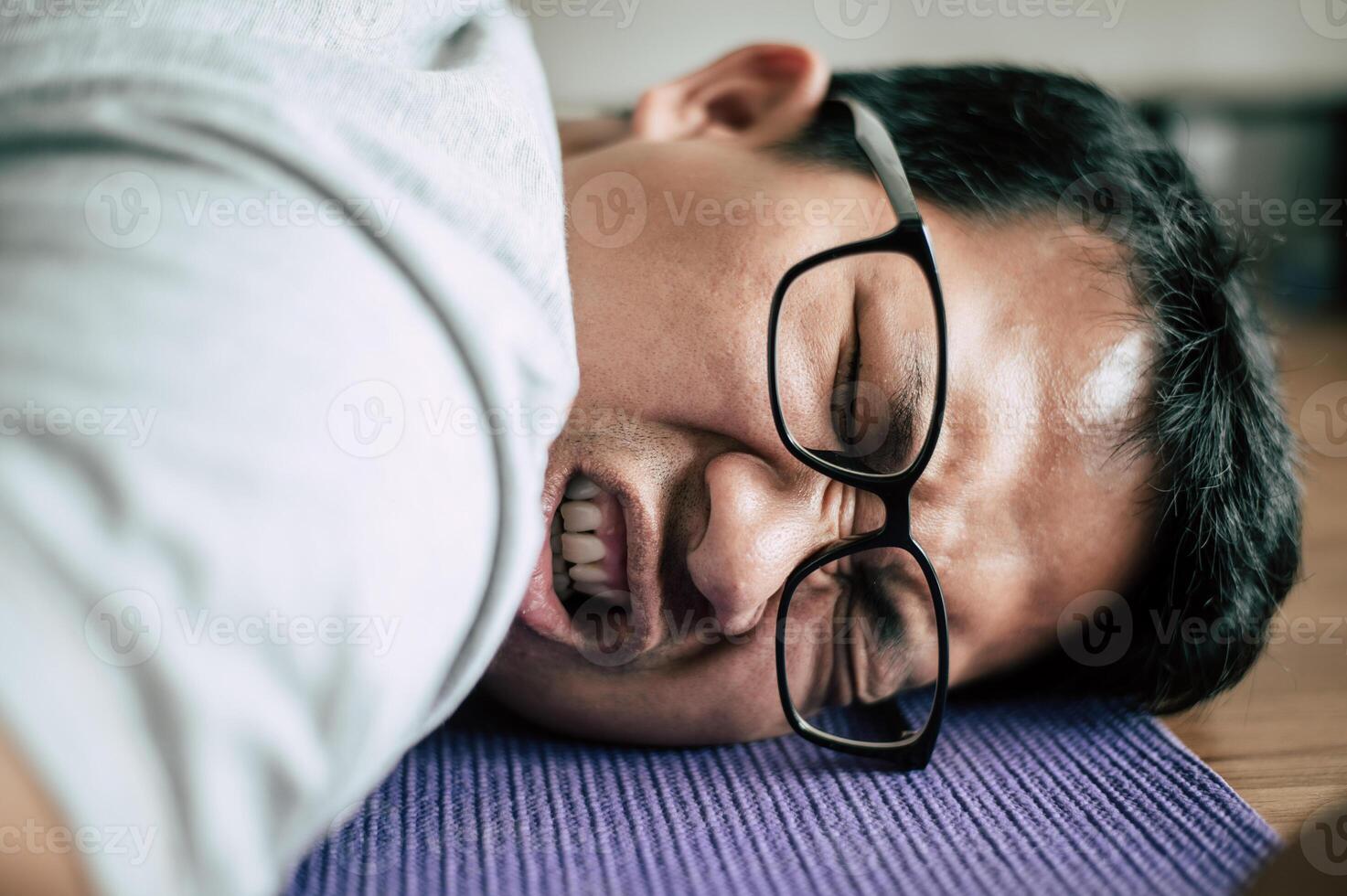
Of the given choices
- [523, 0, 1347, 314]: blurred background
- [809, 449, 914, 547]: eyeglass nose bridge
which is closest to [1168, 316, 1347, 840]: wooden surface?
[809, 449, 914, 547]: eyeglass nose bridge

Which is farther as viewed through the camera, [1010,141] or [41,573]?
[1010,141]

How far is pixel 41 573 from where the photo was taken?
329 mm

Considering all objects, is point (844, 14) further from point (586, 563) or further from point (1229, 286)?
point (586, 563)

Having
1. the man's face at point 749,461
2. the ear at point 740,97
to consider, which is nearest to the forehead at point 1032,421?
the man's face at point 749,461

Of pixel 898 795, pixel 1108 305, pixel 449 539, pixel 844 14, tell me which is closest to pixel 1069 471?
pixel 1108 305

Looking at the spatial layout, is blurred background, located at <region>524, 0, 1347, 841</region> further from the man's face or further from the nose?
the nose

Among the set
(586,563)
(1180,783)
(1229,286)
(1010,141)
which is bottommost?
(1180,783)

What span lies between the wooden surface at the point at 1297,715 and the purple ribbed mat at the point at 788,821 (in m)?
0.05

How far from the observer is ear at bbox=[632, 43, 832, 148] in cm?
85

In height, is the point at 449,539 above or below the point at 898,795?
above

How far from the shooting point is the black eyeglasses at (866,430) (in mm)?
620

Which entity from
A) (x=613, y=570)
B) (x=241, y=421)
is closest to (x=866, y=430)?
(x=613, y=570)

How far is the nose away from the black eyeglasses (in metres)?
0.02

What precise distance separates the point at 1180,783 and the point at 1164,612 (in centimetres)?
14
